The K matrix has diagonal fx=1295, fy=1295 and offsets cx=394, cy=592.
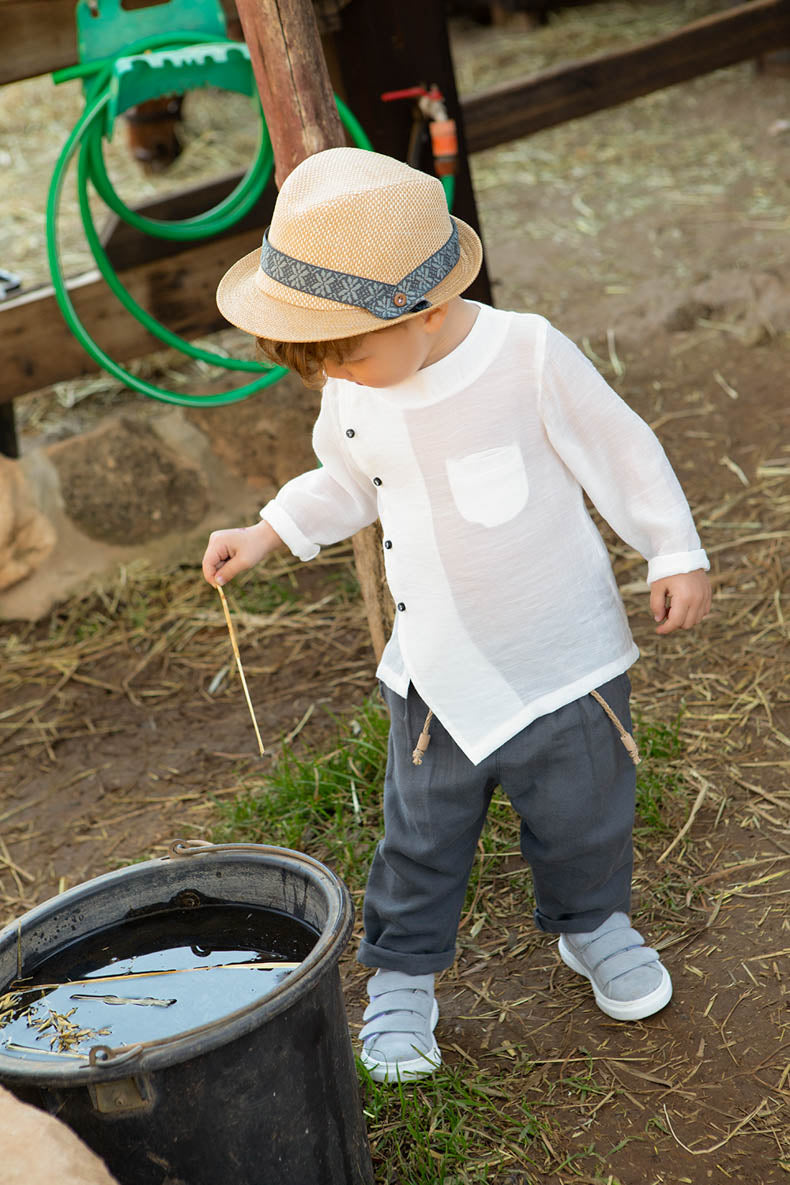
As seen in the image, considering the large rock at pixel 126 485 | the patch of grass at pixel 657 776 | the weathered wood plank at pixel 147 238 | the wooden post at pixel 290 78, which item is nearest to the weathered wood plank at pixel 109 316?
the weathered wood plank at pixel 147 238

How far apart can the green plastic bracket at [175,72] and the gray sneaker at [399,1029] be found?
2194 millimetres

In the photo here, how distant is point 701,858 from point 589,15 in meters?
8.41

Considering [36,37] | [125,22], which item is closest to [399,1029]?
[125,22]

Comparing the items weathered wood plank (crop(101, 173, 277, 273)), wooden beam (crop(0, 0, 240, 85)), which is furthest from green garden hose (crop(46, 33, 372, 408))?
weathered wood plank (crop(101, 173, 277, 273))

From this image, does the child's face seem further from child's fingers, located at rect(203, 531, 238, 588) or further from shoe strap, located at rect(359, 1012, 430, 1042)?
shoe strap, located at rect(359, 1012, 430, 1042)

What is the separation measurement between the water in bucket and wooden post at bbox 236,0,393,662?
55.6 inches

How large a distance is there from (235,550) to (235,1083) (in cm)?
82

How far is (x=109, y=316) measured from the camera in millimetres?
4297

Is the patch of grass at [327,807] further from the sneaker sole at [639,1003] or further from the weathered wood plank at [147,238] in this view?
the weathered wood plank at [147,238]

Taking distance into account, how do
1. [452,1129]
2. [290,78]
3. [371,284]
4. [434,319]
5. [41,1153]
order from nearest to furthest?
[41,1153] → [371,284] → [434,319] → [452,1129] → [290,78]

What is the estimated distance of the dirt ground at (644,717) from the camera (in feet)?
6.70

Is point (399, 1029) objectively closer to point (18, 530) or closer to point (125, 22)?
point (18, 530)

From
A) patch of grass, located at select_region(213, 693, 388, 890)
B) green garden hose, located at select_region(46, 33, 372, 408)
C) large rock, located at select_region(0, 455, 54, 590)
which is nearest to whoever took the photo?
patch of grass, located at select_region(213, 693, 388, 890)

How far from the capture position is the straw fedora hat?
1658 mm
